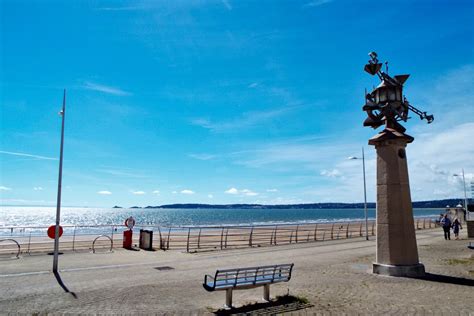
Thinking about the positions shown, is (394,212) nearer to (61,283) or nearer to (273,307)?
(273,307)

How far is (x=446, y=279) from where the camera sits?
34.4ft

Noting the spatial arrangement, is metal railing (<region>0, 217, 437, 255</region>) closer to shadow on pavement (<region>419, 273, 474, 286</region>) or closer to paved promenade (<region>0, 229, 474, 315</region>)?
paved promenade (<region>0, 229, 474, 315</region>)

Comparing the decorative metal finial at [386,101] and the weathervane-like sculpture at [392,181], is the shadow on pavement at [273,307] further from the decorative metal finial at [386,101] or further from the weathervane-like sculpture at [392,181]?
the decorative metal finial at [386,101]

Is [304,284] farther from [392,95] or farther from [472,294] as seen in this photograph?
[392,95]

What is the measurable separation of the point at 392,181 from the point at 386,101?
262 centimetres

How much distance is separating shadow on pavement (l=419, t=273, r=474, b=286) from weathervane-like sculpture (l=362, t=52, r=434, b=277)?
11.1 inches

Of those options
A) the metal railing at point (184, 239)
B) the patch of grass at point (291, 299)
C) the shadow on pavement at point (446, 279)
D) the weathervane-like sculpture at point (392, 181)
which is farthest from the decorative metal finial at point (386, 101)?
the metal railing at point (184, 239)

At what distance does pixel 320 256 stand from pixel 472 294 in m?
7.15

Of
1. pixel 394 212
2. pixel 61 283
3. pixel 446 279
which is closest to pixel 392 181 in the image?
pixel 394 212

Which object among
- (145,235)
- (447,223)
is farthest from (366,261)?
(447,223)

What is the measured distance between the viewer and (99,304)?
7.61 m

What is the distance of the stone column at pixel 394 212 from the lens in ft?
36.2

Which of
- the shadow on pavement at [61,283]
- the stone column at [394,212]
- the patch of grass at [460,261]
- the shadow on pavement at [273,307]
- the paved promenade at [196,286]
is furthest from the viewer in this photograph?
the patch of grass at [460,261]

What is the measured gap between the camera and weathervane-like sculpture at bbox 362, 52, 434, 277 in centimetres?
1109
